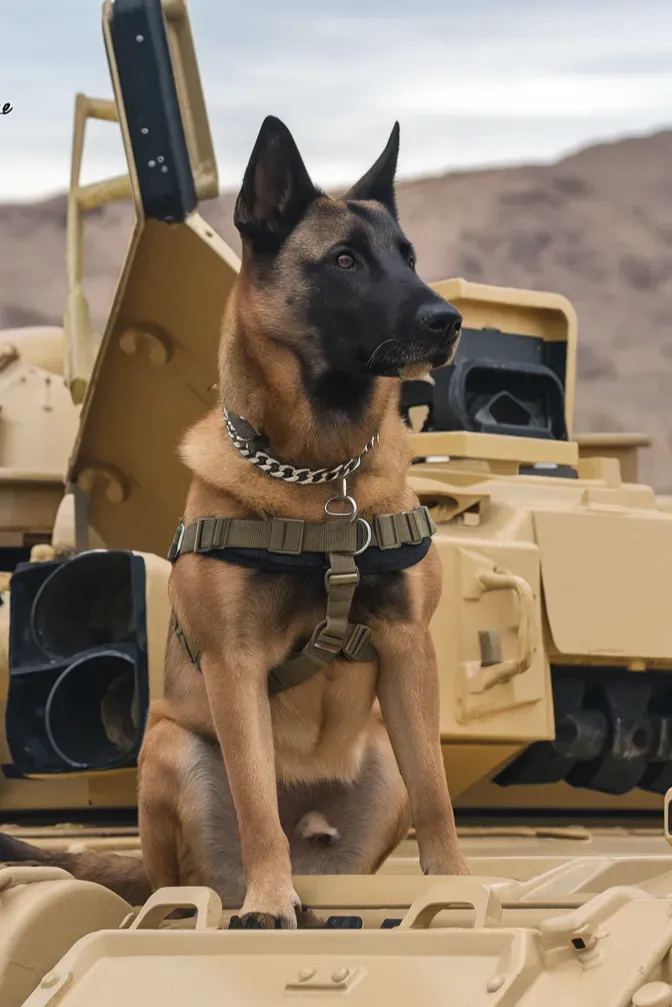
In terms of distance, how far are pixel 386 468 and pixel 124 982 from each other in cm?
139

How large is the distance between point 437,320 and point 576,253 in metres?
29.0

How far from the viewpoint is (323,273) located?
3895 mm

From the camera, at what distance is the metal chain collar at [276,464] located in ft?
13.3

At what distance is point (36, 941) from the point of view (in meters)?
3.68

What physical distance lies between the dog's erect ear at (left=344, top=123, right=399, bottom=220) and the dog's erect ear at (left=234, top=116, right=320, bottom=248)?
201 millimetres

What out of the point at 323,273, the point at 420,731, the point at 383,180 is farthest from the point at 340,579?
the point at 383,180

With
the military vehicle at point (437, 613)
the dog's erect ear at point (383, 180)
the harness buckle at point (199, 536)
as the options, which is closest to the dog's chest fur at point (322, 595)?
the harness buckle at point (199, 536)

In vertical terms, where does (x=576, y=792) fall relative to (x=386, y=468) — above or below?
below

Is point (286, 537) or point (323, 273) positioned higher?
point (323, 273)

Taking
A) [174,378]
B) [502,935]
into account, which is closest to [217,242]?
[174,378]

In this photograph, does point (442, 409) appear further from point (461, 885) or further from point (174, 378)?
point (461, 885)

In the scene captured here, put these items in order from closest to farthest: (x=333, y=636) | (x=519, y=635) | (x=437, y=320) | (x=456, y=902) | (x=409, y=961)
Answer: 1. (x=409, y=961)
2. (x=456, y=902)
3. (x=437, y=320)
4. (x=333, y=636)
5. (x=519, y=635)

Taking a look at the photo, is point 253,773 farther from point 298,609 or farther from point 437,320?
point 437,320

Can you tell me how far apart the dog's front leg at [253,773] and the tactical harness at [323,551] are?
0.45 ft
